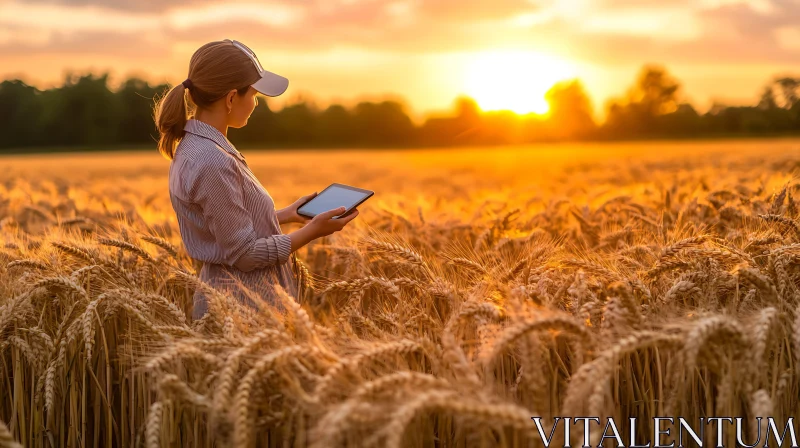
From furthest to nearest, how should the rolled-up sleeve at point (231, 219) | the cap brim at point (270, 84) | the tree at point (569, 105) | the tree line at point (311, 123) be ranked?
1. the tree at point (569, 105)
2. the tree line at point (311, 123)
3. the cap brim at point (270, 84)
4. the rolled-up sleeve at point (231, 219)

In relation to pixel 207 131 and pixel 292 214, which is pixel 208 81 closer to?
pixel 207 131

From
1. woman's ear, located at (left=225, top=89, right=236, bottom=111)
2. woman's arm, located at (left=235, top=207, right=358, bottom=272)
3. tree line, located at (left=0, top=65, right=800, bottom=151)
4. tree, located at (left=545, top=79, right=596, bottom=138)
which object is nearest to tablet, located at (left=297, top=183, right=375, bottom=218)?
woman's arm, located at (left=235, top=207, right=358, bottom=272)

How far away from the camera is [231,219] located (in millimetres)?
2461

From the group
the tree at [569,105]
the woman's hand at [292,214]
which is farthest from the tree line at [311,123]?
the woman's hand at [292,214]

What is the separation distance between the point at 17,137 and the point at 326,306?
64.1 meters

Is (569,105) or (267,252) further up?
(569,105)

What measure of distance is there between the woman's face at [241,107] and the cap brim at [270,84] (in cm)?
4

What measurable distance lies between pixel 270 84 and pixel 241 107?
15cm

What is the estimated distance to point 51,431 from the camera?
218 centimetres

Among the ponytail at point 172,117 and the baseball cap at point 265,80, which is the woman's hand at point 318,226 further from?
the ponytail at point 172,117

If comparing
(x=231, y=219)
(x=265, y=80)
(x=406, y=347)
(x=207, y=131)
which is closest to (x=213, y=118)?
(x=207, y=131)

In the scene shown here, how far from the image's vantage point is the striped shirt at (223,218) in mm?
2447

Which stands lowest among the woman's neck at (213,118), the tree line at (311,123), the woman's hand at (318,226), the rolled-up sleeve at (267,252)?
the rolled-up sleeve at (267,252)

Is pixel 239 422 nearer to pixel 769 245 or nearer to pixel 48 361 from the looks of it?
pixel 48 361
